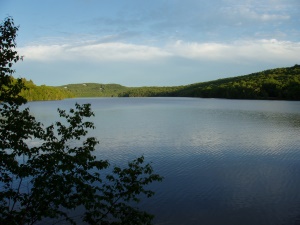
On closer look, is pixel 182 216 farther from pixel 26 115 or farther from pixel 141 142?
pixel 141 142

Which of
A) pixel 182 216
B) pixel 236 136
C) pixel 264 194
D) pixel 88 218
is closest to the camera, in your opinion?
pixel 88 218

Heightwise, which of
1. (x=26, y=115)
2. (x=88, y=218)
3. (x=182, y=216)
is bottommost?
(x=182, y=216)

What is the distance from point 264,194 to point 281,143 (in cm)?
1524

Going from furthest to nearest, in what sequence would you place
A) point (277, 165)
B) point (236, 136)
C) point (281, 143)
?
point (236, 136) → point (281, 143) → point (277, 165)

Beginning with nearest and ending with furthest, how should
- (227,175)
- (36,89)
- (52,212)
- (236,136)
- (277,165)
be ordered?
(52,212), (227,175), (277,165), (236,136), (36,89)

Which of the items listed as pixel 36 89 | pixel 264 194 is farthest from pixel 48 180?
pixel 36 89

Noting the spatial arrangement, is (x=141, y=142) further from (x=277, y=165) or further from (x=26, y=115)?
(x=26, y=115)

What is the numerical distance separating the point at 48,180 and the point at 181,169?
1177 centimetres

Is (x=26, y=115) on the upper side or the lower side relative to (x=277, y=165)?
upper

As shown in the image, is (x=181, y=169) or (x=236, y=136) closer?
(x=181, y=169)

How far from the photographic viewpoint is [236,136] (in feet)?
104

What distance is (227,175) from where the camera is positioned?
56.4 ft

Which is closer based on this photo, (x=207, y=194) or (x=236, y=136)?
(x=207, y=194)

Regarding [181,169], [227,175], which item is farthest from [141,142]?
[227,175]
